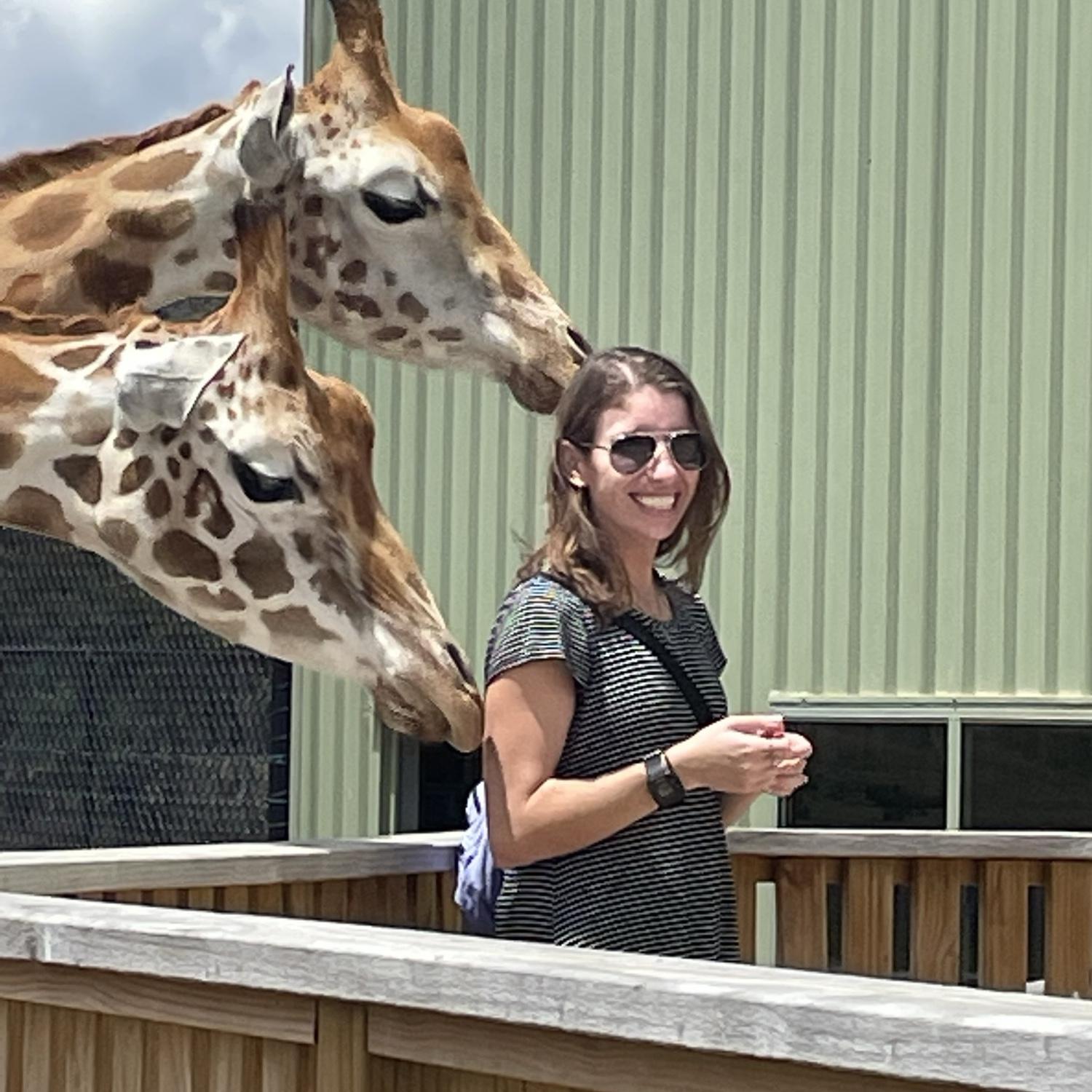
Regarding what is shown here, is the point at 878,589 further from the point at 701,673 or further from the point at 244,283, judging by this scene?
the point at 701,673

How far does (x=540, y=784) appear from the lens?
8.77ft

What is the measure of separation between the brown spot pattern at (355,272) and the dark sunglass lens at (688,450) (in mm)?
2332

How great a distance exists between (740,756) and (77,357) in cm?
243

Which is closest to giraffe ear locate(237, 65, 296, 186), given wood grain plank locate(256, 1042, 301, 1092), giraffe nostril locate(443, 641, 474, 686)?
giraffe nostril locate(443, 641, 474, 686)

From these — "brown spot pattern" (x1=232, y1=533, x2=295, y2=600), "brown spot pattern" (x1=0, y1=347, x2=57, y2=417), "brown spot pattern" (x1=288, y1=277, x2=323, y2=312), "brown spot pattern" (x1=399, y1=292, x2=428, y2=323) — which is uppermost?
"brown spot pattern" (x1=288, y1=277, x2=323, y2=312)

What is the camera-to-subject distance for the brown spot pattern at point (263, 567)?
4.59 m

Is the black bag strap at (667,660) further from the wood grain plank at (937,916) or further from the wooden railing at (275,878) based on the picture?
the wood grain plank at (937,916)

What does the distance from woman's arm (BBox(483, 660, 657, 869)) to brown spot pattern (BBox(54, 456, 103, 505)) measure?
2102 millimetres

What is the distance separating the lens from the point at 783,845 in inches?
161

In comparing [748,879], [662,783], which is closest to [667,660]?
[662,783]

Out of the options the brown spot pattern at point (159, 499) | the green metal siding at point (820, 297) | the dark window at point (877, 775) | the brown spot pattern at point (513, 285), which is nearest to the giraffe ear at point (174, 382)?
the brown spot pattern at point (159, 499)

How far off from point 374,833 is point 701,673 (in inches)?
236

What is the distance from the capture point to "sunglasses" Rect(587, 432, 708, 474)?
284 centimetres

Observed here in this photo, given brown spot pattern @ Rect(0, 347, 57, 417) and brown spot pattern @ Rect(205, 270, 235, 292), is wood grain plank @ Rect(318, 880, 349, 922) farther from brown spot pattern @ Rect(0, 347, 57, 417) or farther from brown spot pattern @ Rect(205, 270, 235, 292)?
brown spot pattern @ Rect(205, 270, 235, 292)
